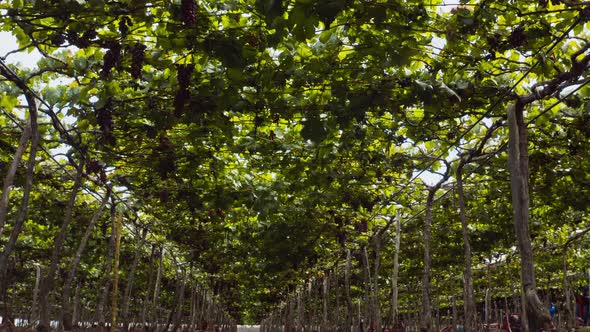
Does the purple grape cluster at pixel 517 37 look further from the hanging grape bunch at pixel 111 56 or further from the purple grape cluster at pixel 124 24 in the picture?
the hanging grape bunch at pixel 111 56

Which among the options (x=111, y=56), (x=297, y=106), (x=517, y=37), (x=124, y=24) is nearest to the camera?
(x=124, y=24)

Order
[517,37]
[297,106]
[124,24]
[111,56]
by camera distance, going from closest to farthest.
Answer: [124,24]
[517,37]
[111,56]
[297,106]

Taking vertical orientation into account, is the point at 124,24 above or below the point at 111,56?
above

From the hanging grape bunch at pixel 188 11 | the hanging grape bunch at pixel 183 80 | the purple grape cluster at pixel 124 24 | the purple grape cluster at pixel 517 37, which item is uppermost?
the purple grape cluster at pixel 517 37

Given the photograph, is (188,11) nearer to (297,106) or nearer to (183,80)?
(183,80)

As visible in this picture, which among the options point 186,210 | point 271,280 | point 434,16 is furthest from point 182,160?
point 271,280

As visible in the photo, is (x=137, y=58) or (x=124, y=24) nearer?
(x=124, y=24)

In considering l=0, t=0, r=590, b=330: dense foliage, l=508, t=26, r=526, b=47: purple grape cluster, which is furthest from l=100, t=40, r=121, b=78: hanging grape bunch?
l=508, t=26, r=526, b=47: purple grape cluster

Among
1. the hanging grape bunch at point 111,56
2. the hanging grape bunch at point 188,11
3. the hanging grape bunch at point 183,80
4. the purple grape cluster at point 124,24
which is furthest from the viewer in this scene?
the hanging grape bunch at point 183,80

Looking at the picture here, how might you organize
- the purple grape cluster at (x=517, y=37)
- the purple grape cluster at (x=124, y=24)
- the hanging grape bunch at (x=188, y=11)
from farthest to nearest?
the purple grape cluster at (x=517, y=37), the purple grape cluster at (x=124, y=24), the hanging grape bunch at (x=188, y=11)

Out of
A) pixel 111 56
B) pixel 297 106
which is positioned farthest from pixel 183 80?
pixel 297 106

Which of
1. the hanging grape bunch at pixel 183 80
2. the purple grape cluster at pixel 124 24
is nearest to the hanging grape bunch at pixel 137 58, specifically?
the purple grape cluster at pixel 124 24

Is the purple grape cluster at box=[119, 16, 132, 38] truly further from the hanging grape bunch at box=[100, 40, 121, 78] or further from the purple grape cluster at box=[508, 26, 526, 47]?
the purple grape cluster at box=[508, 26, 526, 47]

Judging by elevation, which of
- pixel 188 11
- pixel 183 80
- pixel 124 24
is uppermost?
pixel 124 24
